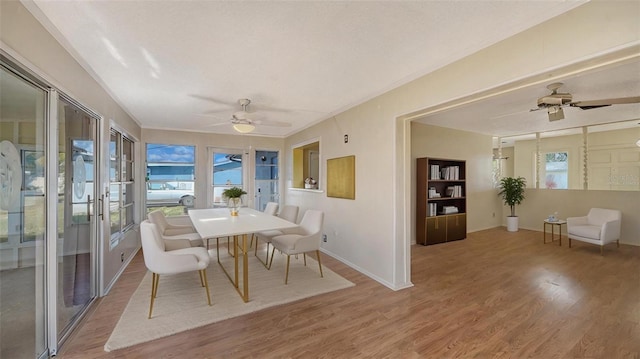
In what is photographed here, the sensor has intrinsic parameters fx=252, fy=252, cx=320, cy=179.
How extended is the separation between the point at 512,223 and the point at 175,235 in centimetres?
736

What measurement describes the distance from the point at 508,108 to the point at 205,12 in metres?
4.48

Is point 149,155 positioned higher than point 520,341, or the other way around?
point 149,155

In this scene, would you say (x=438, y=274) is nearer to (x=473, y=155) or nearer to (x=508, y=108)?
(x=508, y=108)

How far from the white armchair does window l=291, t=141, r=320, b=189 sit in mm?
5022

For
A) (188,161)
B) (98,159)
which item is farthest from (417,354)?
(188,161)

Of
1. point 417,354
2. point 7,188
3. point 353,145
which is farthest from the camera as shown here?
point 353,145

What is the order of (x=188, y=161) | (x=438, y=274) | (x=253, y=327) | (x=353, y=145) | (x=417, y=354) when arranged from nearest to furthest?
(x=417, y=354), (x=253, y=327), (x=438, y=274), (x=353, y=145), (x=188, y=161)

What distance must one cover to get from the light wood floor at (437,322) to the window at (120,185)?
749mm

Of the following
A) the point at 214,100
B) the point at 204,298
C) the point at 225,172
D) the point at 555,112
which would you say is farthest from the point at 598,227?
the point at 225,172

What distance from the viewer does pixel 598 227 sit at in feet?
15.2

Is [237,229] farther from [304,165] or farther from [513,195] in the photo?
[513,195]

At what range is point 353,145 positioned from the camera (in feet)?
12.5

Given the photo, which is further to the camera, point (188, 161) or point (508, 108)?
point (188, 161)

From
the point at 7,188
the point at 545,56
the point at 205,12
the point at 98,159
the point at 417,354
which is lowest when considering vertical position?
the point at 417,354
